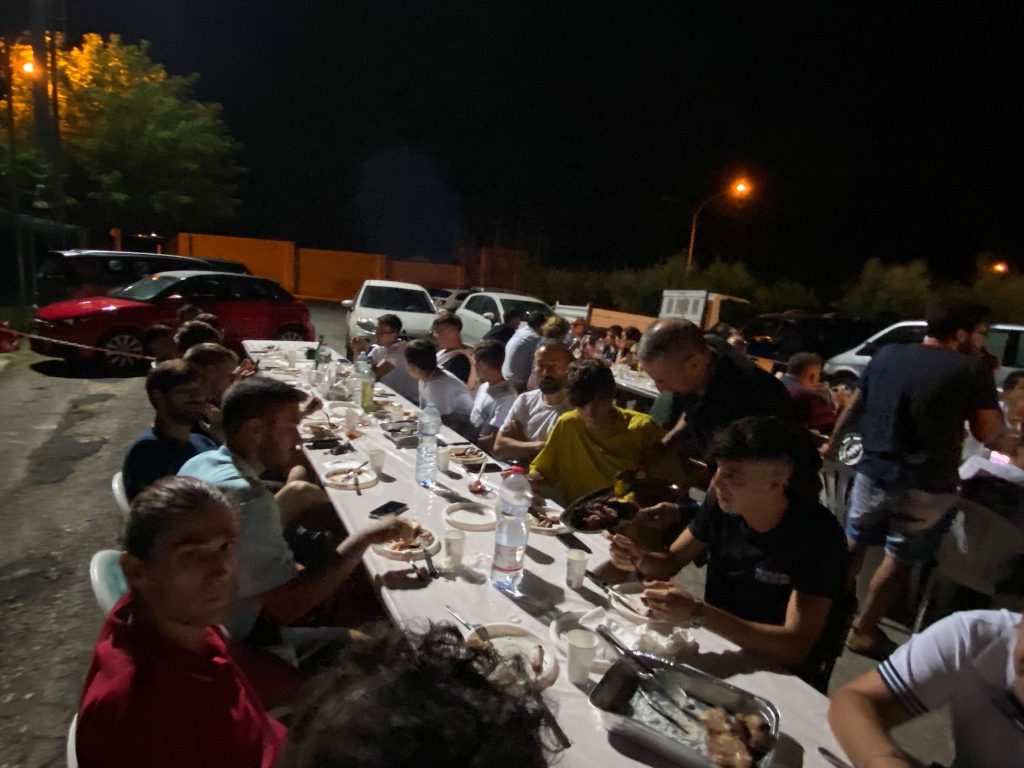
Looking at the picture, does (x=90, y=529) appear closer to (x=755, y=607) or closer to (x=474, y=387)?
(x=474, y=387)

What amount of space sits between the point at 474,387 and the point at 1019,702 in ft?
18.2

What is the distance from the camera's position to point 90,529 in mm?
4457

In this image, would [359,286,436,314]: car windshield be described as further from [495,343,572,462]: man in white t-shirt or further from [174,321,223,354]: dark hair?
[495,343,572,462]: man in white t-shirt

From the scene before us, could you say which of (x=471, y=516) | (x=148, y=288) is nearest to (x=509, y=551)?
(x=471, y=516)

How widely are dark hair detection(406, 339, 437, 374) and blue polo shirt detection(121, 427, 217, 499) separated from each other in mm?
2162

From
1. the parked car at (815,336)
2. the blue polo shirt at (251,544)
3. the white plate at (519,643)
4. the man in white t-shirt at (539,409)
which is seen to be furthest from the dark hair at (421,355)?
the parked car at (815,336)

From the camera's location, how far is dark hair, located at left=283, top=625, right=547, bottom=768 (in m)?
0.73

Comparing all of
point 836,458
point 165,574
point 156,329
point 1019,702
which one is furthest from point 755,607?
point 156,329

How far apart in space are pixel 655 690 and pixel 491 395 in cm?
351

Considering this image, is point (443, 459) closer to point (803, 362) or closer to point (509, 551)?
point (509, 551)

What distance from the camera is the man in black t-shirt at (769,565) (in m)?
2.01

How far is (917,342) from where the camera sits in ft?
25.5

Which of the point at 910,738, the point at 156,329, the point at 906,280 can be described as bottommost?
the point at 910,738

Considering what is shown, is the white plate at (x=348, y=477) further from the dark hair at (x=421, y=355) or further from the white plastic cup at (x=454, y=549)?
the dark hair at (x=421, y=355)
